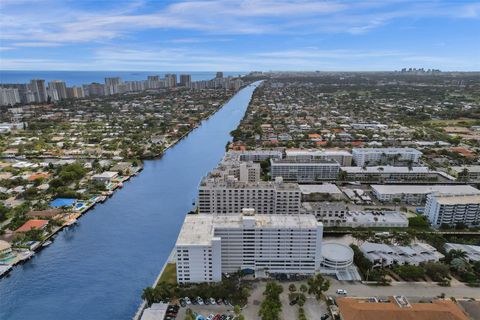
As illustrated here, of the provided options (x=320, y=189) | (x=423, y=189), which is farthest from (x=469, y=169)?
(x=320, y=189)

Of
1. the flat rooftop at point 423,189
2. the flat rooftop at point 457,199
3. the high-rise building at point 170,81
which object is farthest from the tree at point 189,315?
the high-rise building at point 170,81

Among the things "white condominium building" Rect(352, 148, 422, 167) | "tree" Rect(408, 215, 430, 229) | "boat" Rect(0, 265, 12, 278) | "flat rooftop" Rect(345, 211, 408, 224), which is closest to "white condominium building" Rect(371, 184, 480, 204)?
"flat rooftop" Rect(345, 211, 408, 224)

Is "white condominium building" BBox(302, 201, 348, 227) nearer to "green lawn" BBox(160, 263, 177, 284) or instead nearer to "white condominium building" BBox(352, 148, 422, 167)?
"green lawn" BBox(160, 263, 177, 284)

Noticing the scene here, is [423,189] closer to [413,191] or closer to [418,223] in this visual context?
[413,191]

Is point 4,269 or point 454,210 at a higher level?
point 454,210

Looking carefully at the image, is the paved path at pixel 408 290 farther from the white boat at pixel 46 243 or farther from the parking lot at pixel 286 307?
the white boat at pixel 46 243

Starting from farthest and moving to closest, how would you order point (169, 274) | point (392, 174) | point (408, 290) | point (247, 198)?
1. point (392, 174)
2. point (247, 198)
3. point (169, 274)
4. point (408, 290)
